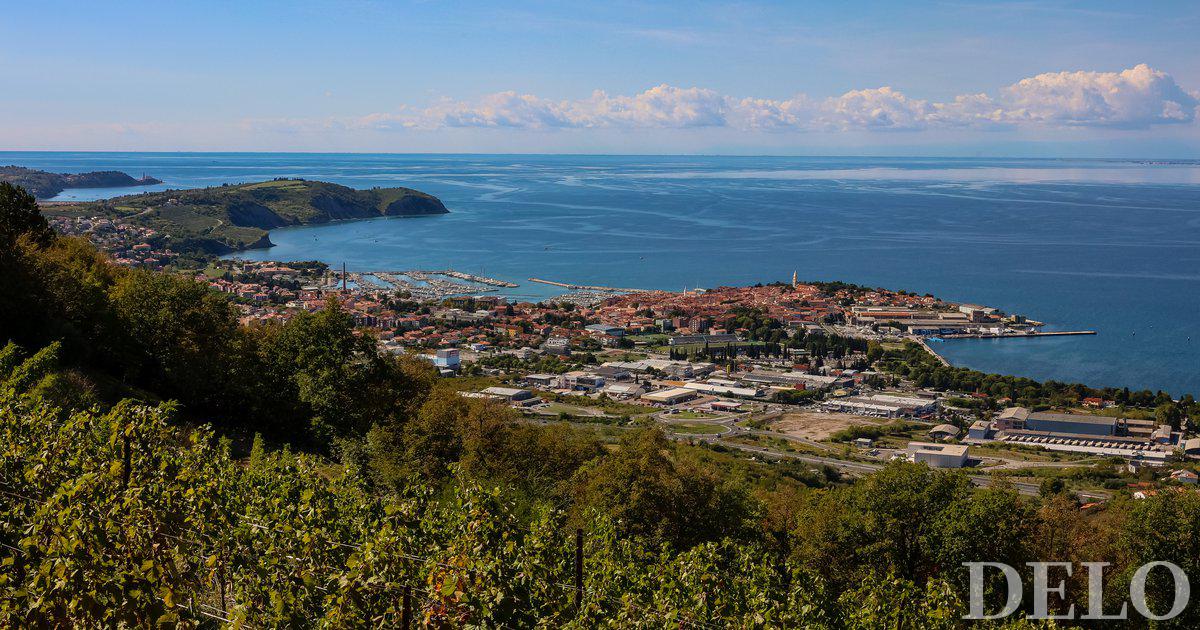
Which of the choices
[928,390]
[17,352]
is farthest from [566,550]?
[928,390]

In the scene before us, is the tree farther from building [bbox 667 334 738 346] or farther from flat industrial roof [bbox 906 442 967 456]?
building [bbox 667 334 738 346]

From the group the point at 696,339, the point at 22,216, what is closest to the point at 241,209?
the point at 696,339

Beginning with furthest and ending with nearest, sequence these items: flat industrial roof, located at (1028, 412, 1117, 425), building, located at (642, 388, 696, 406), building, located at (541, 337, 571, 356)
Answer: building, located at (541, 337, 571, 356), building, located at (642, 388, 696, 406), flat industrial roof, located at (1028, 412, 1117, 425)

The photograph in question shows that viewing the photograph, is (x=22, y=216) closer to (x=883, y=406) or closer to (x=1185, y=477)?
(x=1185, y=477)

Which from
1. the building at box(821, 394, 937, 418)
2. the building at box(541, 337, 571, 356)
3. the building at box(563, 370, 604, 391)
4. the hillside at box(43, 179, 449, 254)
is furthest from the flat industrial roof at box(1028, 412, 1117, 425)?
the hillside at box(43, 179, 449, 254)

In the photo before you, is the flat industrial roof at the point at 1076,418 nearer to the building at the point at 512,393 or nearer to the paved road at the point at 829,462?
the paved road at the point at 829,462
